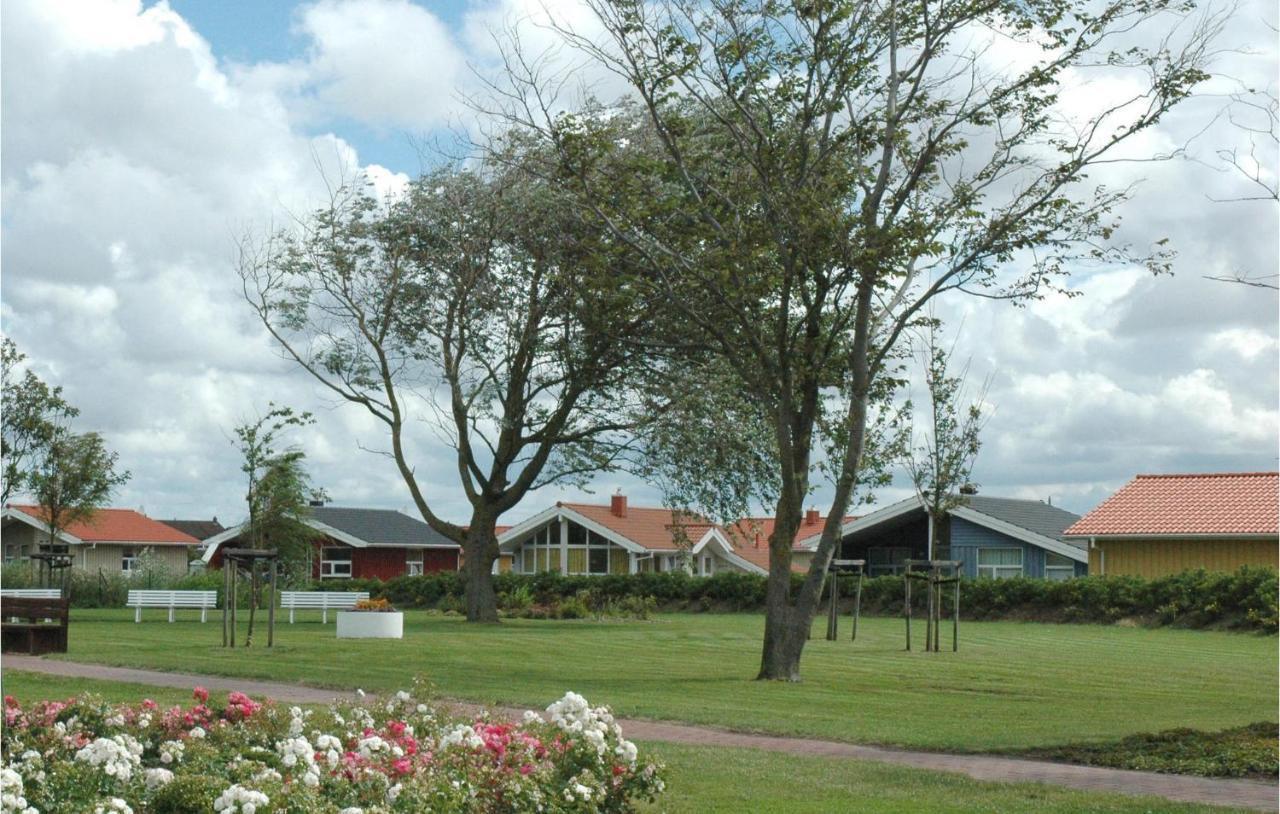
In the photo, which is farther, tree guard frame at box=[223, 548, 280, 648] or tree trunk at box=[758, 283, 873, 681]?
tree guard frame at box=[223, 548, 280, 648]

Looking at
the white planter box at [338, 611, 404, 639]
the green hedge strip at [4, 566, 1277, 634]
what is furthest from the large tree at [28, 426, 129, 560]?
the white planter box at [338, 611, 404, 639]

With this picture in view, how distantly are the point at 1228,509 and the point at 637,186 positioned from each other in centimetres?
2972

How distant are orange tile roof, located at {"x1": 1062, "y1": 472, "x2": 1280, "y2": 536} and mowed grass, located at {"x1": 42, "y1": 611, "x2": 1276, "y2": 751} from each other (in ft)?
31.7

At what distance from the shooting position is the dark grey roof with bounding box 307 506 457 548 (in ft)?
219

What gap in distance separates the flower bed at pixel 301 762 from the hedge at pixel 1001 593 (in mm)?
22267

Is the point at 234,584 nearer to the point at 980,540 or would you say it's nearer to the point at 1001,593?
the point at 1001,593

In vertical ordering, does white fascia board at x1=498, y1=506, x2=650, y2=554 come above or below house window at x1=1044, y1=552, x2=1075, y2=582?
above

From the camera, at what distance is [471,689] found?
1711 cm

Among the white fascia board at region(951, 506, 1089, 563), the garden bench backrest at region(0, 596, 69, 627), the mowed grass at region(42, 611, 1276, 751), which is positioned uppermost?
the white fascia board at region(951, 506, 1089, 563)

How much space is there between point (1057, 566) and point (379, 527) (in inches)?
1325

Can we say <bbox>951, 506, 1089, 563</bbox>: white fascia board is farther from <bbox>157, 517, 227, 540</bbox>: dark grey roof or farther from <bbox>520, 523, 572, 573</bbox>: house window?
<bbox>157, 517, 227, 540</bbox>: dark grey roof

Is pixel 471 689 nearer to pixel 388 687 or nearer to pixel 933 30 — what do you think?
pixel 388 687

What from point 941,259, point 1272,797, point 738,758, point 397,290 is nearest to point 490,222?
point 397,290

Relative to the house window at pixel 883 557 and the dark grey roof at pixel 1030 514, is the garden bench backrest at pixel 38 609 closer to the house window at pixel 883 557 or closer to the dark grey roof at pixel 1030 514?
the dark grey roof at pixel 1030 514
